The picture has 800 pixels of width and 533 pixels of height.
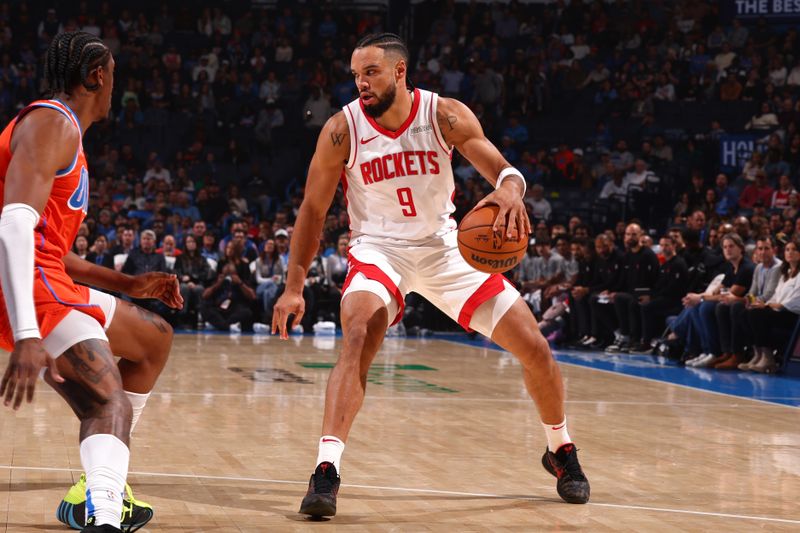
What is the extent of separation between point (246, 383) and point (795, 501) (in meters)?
5.27

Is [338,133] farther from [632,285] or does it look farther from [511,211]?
[632,285]

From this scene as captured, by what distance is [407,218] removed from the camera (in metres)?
5.02

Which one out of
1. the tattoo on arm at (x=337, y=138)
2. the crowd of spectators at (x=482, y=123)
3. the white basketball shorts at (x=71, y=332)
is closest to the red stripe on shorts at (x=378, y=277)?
the tattoo on arm at (x=337, y=138)

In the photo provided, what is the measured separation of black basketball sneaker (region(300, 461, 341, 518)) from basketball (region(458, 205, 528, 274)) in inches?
41.3

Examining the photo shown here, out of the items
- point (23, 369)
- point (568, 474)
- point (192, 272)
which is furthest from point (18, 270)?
point (192, 272)

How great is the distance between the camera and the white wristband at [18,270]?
3.06 m

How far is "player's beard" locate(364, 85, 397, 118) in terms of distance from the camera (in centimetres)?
493

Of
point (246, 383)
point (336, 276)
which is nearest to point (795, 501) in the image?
point (246, 383)

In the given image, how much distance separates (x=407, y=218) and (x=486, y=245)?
0.59 m

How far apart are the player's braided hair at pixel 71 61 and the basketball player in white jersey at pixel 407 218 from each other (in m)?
1.49

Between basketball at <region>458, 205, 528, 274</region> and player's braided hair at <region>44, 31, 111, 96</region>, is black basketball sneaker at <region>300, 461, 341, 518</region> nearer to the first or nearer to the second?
basketball at <region>458, 205, 528, 274</region>

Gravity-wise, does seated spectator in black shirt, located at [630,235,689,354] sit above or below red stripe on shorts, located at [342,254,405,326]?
below

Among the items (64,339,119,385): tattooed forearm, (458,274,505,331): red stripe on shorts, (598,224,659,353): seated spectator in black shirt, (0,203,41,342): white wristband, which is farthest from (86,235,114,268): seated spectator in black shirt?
(0,203,41,342): white wristband

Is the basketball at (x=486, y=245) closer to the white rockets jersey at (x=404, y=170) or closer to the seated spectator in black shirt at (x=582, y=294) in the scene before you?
the white rockets jersey at (x=404, y=170)
